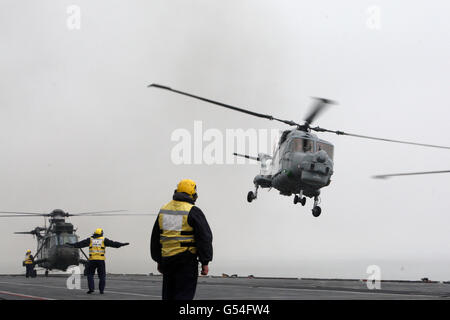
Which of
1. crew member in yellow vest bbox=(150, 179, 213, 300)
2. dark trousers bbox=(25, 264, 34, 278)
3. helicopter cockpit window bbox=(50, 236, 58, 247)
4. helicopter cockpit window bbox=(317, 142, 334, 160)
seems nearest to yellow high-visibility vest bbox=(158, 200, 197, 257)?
crew member in yellow vest bbox=(150, 179, 213, 300)

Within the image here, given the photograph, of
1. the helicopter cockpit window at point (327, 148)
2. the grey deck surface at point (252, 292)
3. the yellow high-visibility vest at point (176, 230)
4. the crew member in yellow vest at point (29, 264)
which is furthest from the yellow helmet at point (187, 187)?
the crew member in yellow vest at point (29, 264)

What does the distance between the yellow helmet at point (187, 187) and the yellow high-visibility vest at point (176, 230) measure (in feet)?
0.49

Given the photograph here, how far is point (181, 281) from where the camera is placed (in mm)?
6855

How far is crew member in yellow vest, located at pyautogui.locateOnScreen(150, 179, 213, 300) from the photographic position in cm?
682

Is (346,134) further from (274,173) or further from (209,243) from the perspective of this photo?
(209,243)

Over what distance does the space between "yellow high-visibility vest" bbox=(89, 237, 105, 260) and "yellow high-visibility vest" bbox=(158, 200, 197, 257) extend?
30.9ft

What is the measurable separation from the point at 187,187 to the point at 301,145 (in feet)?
64.3

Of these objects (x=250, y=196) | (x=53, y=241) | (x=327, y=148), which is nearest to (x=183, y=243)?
(x=327, y=148)

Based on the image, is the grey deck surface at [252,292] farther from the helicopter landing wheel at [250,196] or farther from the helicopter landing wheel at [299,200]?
Answer: the helicopter landing wheel at [250,196]

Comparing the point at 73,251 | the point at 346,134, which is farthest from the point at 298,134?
the point at 73,251
